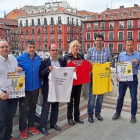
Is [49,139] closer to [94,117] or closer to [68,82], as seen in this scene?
[68,82]

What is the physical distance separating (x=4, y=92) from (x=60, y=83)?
1254mm

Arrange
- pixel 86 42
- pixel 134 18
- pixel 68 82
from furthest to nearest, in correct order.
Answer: pixel 86 42, pixel 134 18, pixel 68 82

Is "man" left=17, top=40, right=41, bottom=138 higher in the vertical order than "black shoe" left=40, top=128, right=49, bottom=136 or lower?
higher

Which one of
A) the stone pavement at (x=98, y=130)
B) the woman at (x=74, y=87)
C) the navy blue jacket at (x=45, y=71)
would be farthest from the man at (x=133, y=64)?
the navy blue jacket at (x=45, y=71)

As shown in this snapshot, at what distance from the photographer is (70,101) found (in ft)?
14.9

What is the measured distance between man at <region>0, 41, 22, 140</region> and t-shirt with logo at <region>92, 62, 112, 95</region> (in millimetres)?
1840

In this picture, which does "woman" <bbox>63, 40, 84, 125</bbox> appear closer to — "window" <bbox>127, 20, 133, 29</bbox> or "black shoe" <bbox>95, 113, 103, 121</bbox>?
"black shoe" <bbox>95, 113, 103, 121</bbox>

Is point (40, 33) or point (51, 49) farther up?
point (40, 33)

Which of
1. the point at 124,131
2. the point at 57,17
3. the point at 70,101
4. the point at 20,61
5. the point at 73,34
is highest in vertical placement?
the point at 57,17

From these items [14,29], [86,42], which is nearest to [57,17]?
[86,42]

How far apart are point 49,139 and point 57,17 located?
1734 inches

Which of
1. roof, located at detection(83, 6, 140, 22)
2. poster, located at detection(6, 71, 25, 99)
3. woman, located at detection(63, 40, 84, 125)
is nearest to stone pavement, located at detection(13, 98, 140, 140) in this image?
woman, located at detection(63, 40, 84, 125)

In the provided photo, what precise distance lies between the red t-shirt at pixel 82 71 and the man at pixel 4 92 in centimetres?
137

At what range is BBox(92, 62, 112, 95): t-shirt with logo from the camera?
14.8 ft
